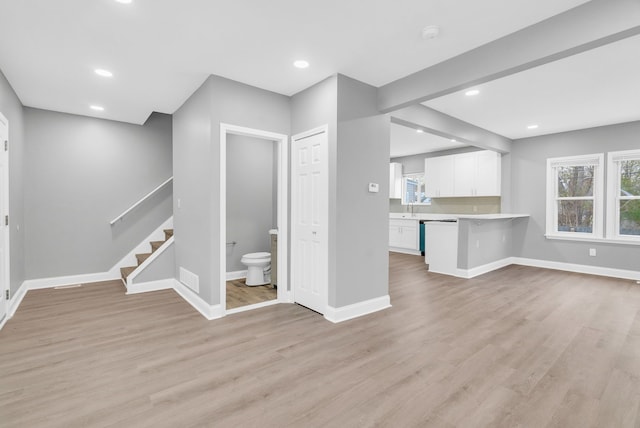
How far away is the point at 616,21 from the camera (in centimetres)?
198

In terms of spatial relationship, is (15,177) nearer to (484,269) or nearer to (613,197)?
(484,269)

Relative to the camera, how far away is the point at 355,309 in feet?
11.0

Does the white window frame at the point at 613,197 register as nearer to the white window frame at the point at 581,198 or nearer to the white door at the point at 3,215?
the white window frame at the point at 581,198

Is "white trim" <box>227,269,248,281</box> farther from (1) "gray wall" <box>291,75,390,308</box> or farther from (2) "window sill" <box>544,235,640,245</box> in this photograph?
(2) "window sill" <box>544,235,640,245</box>

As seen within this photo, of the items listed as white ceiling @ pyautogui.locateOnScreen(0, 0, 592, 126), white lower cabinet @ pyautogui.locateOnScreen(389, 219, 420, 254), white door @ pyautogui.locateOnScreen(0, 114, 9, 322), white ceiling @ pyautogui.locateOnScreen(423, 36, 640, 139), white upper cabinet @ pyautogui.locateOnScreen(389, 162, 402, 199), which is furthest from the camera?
white upper cabinet @ pyautogui.locateOnScreen(389, 162, 402, 199)

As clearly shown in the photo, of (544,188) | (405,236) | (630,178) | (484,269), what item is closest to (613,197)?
(630,178)

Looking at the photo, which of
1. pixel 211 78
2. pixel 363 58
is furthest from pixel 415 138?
pixel 211 78

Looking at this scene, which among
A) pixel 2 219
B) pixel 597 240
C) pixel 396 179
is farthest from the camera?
pixel 396 179

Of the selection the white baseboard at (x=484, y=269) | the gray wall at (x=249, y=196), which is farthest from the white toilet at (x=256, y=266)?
the white baseboard at (x=484, y=269)

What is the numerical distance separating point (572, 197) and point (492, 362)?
4.86 m

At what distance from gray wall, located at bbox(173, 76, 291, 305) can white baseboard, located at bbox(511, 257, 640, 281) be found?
5.50 meters

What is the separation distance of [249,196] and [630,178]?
6222 mm

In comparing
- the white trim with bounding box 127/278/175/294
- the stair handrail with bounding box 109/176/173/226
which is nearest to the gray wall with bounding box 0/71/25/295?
the stair handrail with bounding box 109/176/173/226

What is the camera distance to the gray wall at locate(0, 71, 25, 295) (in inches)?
136
